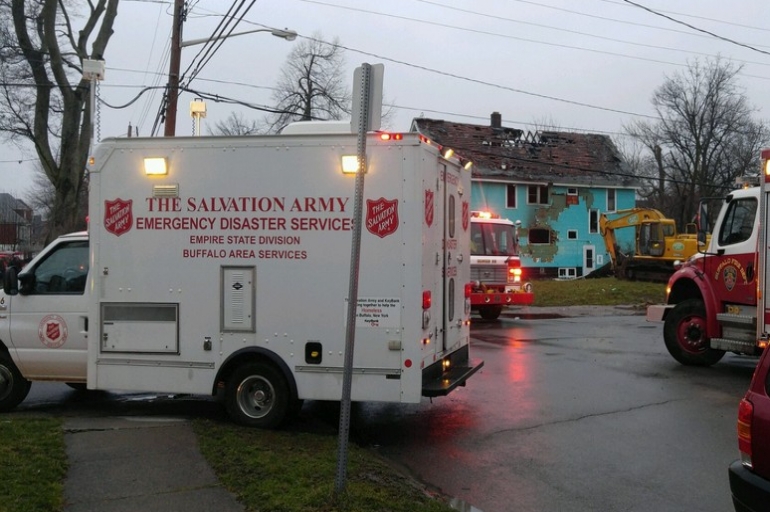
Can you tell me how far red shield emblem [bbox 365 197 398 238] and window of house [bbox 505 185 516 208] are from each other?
4026cm

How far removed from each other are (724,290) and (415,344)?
6.36 m

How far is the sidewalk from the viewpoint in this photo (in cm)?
482

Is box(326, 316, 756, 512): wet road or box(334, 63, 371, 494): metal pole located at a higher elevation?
box(334, 63, 371, 494): metal pole

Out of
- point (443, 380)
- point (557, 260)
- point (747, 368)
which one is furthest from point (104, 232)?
point (557, 260)

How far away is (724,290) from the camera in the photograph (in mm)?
10617

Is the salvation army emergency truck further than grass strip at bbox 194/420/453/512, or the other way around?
the salvation army emergency truck

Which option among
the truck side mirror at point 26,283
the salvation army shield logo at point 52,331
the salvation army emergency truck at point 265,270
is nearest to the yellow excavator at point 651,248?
the salvation army emergency truck at point 265,270

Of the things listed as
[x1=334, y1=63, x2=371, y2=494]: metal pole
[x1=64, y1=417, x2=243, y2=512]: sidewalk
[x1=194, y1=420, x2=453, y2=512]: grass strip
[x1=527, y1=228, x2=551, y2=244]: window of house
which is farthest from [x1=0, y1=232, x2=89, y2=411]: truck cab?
[x1=527, y1=228, x2=551, y2=244]: window of house

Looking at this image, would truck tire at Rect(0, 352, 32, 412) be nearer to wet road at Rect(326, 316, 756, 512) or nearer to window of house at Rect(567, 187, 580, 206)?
wet road at Rect(326, 316, 756, 512)

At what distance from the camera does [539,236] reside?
4675cm

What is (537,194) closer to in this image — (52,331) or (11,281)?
(52,331)

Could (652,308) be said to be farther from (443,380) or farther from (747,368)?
(443,380)

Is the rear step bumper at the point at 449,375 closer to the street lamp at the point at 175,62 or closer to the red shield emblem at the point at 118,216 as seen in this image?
the red shield emblem at the point at 118,216

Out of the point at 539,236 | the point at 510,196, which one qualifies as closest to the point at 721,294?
the point at 510,196
